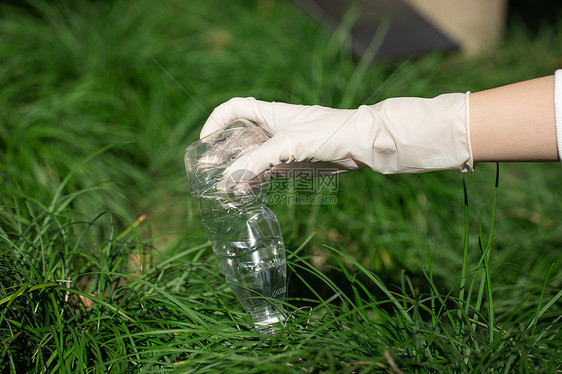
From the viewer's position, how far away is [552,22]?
17.0ft

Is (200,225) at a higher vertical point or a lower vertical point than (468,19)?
lower

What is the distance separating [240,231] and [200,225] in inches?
37.2

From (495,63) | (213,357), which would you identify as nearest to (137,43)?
(213,357)

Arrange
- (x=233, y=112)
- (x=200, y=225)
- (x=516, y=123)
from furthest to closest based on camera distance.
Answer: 1. (x=200, y=225)
2. (x=233, y=112)
3. (x=516, y=123)

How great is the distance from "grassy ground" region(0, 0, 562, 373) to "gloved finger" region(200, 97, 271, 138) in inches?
20.4

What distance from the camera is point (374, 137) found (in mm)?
1478

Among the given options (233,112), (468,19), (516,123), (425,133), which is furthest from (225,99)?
(468,19)

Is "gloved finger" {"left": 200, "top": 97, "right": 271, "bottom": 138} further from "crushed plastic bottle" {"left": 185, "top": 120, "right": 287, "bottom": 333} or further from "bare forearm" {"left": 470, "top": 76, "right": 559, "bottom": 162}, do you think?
"bare forearm" {"left": 470, "top": 76, "right": 559, "bottom": 162}

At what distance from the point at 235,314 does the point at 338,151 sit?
70cm

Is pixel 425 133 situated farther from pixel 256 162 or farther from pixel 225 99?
pixel 225 99

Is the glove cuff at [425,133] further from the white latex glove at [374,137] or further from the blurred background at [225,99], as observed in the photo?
the blurred background at [225,99]

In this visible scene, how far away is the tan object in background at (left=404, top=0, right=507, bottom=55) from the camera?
419cm

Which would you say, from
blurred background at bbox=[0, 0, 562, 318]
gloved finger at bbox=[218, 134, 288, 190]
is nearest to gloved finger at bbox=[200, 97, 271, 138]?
gloved finger at bbox=[218, 134, 288, 190]

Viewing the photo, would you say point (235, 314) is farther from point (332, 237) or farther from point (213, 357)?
point (332, 237)
